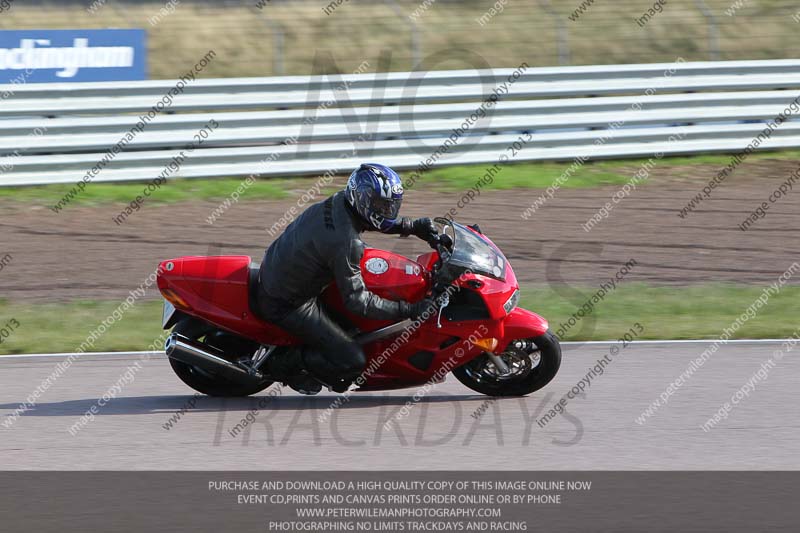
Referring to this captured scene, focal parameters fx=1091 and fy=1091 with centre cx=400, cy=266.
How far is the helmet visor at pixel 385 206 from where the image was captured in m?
6.61

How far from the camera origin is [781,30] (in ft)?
75.6

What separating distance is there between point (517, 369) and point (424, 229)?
1.13 metres

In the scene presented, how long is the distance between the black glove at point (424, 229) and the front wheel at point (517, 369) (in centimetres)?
87

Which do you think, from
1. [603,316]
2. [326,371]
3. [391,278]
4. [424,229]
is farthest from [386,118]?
[326,371]

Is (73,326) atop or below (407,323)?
below

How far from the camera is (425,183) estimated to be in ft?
48.3

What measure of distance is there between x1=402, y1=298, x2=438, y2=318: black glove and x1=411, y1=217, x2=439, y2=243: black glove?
1.42 feet

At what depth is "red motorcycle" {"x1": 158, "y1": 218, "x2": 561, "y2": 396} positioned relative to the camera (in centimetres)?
691

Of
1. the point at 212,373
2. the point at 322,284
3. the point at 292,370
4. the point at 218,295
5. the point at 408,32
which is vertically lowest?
the point at 408,32

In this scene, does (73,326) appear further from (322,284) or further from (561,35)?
(561,35)

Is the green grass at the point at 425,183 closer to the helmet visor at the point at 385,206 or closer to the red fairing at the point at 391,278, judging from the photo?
the red fairing at the point at 391,278

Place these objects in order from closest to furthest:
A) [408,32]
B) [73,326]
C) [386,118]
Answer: [73,326] < [386,118] < [408,32]

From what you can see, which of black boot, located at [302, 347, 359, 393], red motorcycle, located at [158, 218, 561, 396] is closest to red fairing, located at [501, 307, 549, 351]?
red motorcycle, located at [158, 218, 561, 396]
